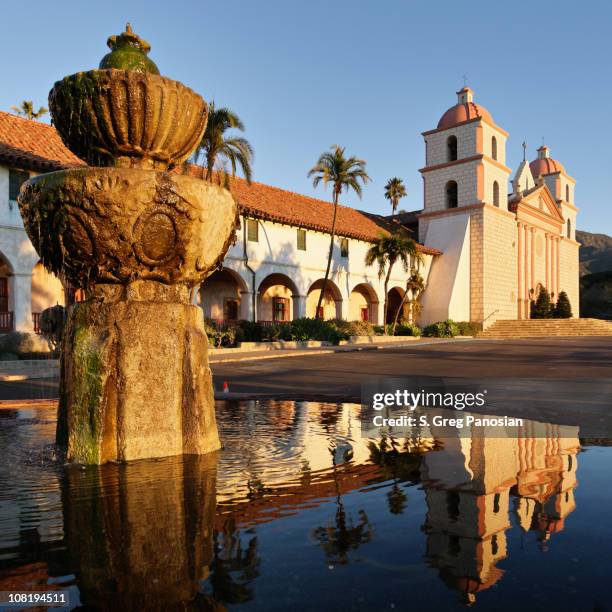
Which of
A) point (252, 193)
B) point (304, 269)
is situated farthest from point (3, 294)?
point (304, 269)

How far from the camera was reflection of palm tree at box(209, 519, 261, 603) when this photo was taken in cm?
198

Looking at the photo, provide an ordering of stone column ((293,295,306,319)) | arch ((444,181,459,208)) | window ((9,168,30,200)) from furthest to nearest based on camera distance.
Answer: arch ((444,181,459,208)) < stone column ((293,295,306,319)) < window ((9,168,30,200))

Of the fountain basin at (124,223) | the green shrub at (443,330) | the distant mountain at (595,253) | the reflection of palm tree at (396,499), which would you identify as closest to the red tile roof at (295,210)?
the green shrub at (443,330)

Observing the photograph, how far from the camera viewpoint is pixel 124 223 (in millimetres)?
4074

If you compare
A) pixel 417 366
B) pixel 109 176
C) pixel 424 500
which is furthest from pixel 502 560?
pixel 417 366

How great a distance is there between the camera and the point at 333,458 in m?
4.16

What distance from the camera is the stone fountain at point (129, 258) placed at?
4.08m

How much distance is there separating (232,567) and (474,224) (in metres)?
37.1

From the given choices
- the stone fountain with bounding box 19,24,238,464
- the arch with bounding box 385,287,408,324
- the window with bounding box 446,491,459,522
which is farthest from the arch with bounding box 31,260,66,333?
the arch with bounding box 385,287,408,324

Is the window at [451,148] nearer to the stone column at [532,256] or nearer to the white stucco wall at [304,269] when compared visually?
the stone column at [532,256]

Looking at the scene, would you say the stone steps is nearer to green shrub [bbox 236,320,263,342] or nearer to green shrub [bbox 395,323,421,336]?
green shrub [bbox 395,323,421,336]

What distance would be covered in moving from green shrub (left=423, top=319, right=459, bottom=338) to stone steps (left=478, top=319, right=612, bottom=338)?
2.71 metres

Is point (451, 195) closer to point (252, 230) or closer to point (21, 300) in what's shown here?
point (252, 230)

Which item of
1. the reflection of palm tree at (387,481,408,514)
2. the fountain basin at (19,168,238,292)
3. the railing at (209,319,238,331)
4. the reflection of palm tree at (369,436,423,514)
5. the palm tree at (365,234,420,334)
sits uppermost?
the palm tree at (365,234,420,334)
